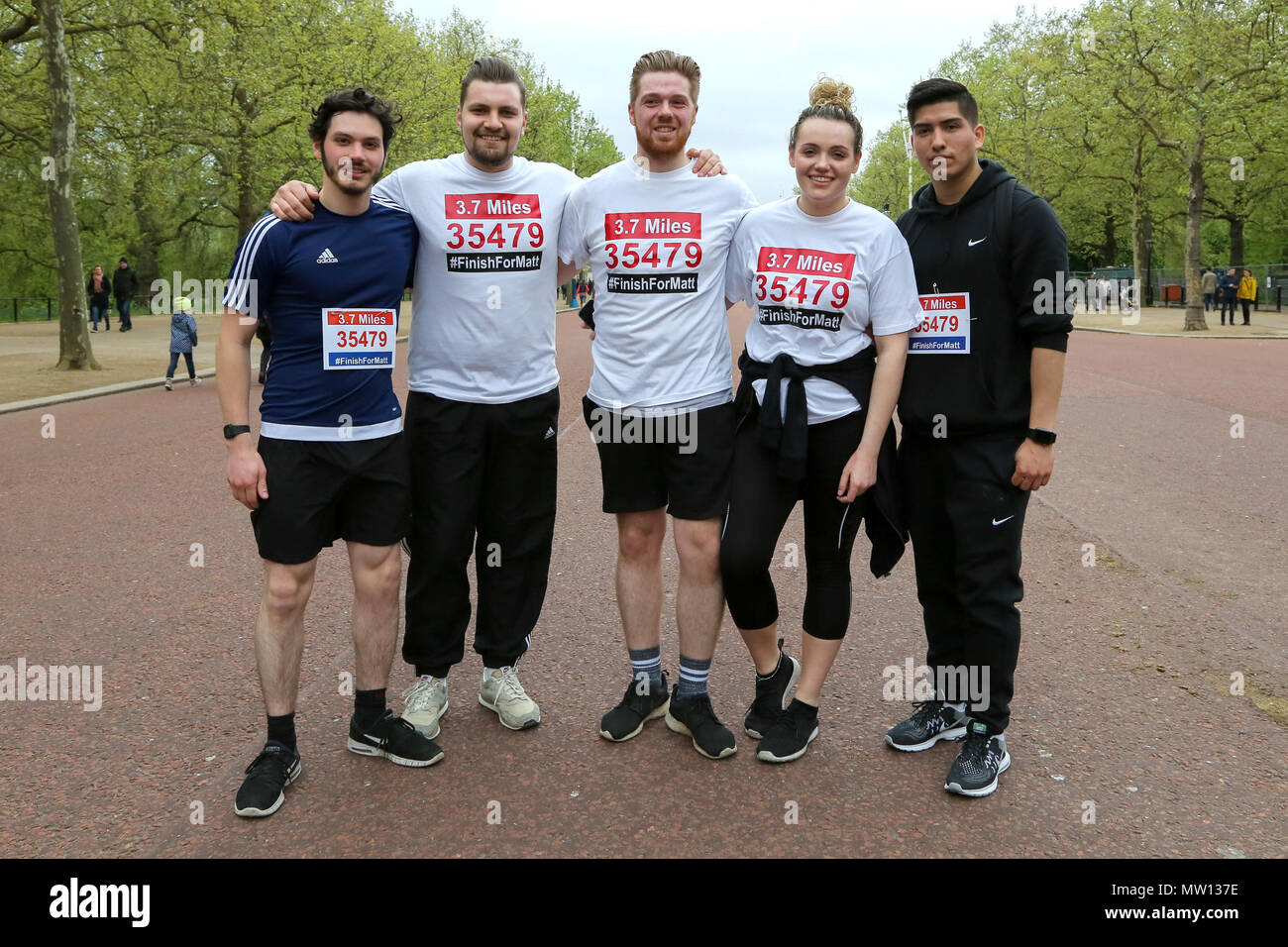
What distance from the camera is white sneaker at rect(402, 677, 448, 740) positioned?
153 inches

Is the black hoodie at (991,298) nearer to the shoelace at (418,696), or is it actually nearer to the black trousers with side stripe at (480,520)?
the black trousers with side stripe at (480,520)

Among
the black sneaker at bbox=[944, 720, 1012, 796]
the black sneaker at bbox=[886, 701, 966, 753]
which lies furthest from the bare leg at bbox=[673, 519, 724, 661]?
the black sneaker at bbox=[944, 720, 1012, 796]

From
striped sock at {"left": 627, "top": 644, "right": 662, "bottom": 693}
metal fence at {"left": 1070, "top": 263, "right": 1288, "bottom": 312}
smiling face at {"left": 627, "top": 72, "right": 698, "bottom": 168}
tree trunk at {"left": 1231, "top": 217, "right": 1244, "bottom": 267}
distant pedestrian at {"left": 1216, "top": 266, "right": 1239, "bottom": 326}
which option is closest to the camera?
smiling face at {"left": 627, "top": 72, "right": 698, "bottom": 168}

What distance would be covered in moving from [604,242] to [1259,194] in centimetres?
4612

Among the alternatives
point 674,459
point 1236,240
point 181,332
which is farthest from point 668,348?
point 1236,240

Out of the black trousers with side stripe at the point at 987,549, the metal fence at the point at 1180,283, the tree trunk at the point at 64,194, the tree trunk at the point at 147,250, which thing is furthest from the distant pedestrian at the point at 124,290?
the black trousers with side stripe at the point at 987,549

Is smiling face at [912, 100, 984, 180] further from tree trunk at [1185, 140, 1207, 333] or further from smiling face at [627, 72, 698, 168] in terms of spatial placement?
tree trunk at [1185, 140, 1207, 333]

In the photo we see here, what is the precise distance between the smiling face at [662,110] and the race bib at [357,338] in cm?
107

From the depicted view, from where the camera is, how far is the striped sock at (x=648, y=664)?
4.08 metres

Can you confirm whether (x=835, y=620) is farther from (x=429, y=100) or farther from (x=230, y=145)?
(x=429, y=100)

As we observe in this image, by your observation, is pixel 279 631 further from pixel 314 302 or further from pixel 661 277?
pixel 661 277

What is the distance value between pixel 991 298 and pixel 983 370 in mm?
232

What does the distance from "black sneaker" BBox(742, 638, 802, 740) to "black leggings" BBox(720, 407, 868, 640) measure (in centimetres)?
27

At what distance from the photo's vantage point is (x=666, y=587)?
5824 mm
